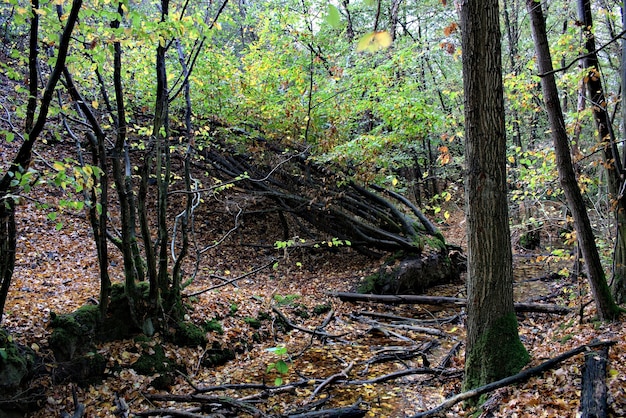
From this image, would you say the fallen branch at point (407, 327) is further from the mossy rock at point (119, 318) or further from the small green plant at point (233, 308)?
the mossy rock at point (119, 318)

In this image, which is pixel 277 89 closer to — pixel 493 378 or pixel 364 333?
pixel 364 333

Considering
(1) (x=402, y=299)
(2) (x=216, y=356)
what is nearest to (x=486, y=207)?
(2) (x=216, y=356)

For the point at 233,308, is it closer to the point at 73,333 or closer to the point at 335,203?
the point at 73,333

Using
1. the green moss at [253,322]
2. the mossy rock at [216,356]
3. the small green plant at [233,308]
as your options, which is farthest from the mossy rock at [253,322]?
the mossy rock at [216,356]

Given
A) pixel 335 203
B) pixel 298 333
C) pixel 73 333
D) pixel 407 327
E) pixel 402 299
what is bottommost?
pixel 407 327

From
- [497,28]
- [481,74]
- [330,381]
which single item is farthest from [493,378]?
[497,28]

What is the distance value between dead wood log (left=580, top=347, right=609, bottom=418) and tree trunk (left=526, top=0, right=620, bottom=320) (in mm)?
1226

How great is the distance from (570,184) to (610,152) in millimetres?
1140

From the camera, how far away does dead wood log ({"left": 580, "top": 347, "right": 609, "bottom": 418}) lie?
3.19 metres

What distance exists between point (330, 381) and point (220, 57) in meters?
8.87

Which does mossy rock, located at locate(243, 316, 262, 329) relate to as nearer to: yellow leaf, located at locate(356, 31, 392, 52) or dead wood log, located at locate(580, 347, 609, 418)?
dead wood log, located at locate(580, 347, 609, 418)

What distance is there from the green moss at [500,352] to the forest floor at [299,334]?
8.0 inches

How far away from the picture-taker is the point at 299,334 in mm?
7906

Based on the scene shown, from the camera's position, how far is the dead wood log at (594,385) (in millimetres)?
3188
